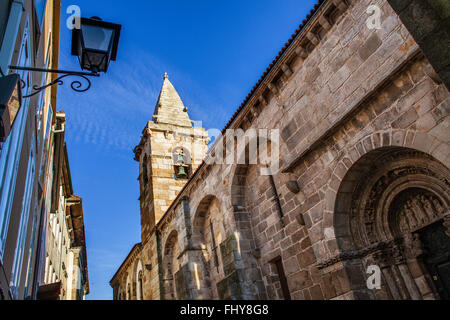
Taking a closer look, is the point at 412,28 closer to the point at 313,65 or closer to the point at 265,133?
the point at 313,65

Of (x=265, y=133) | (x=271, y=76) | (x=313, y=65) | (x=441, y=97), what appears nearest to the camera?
(x=441, y=97)

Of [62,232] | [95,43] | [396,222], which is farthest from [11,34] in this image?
[62,232]

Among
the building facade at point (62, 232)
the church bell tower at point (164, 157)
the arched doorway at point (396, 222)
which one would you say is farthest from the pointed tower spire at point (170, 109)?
the arched doorway at point (396, 222)

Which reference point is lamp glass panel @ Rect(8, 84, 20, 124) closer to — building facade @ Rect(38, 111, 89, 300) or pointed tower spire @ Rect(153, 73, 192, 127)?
building facade @ Rect(38, 111, 89, 300)

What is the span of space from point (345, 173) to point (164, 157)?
13.7 meters

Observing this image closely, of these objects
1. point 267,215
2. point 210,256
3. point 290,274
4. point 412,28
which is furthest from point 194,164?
point 412,28

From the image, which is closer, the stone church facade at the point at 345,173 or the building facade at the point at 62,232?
the stone church facade at the point at 345,173

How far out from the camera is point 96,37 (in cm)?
354

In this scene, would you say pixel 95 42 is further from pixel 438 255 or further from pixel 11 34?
pixel 438 255

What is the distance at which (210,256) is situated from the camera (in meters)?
11.5

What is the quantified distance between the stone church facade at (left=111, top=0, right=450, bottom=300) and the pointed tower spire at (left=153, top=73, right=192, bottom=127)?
11.3m

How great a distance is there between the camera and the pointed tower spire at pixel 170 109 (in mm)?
20375

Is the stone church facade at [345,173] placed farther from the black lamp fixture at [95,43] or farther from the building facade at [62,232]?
the building facade at [62,232]

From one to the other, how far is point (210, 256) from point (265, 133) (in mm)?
5349
